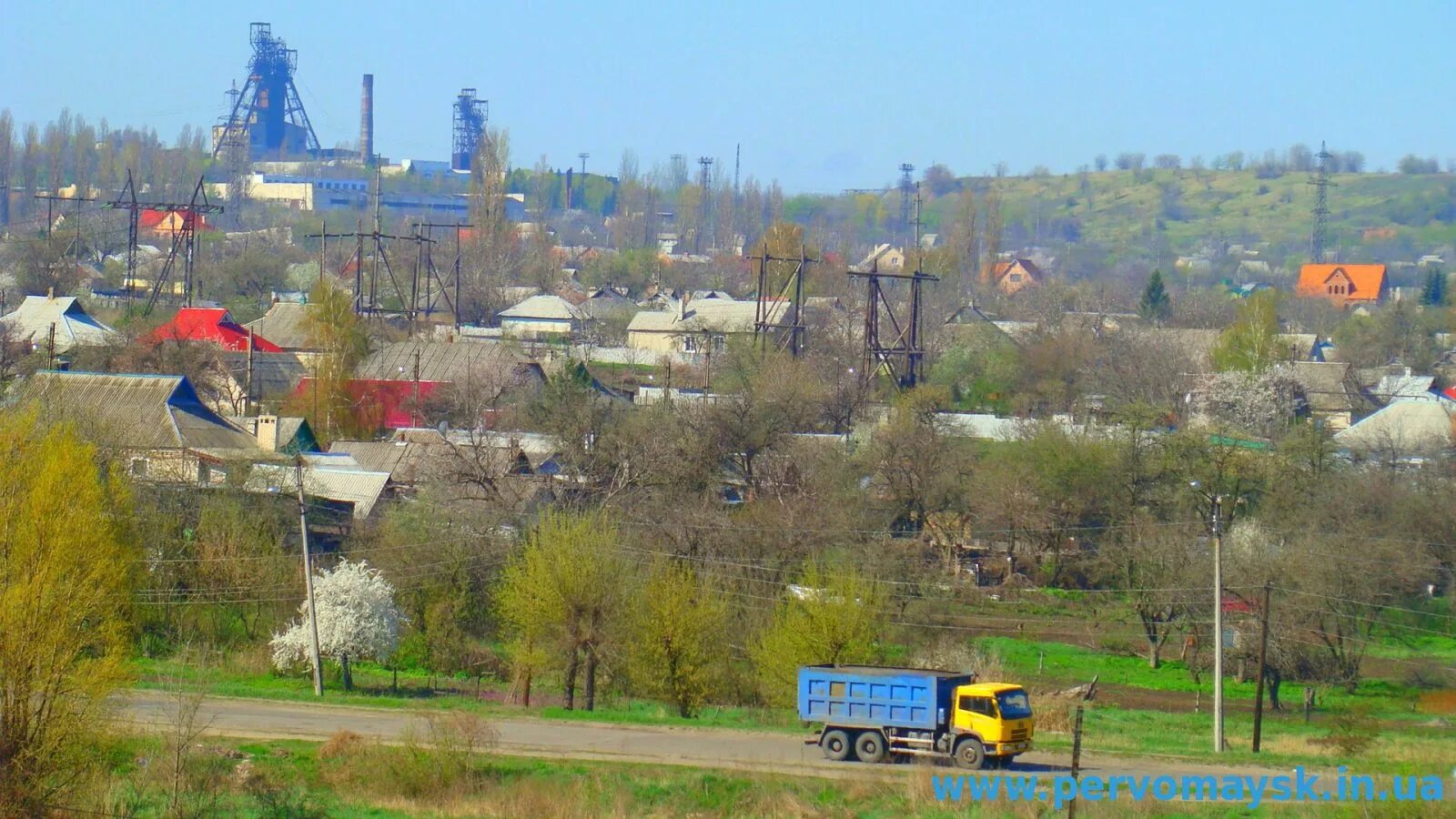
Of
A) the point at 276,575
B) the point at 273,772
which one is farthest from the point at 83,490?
the point at 276,575

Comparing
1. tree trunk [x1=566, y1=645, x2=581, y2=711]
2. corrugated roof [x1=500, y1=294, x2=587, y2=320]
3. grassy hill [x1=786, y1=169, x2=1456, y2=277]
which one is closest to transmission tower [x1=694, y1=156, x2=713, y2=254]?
grassy hill [x1=786, y1=169, x2=1456, y2=277]

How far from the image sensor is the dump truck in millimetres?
12102

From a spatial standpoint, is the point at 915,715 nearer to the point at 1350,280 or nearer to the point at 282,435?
A: the point at 282,435

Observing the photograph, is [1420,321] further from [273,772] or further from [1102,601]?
[273,772]

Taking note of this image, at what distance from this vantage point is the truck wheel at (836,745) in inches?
496

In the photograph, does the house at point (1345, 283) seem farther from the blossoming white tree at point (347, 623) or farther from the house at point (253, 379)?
the blossoming white tree at point (347, 623)

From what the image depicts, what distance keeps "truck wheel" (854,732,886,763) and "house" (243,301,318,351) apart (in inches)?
1115

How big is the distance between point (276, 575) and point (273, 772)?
7.32 m

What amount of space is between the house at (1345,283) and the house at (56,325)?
55.8m

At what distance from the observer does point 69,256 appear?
57.5m

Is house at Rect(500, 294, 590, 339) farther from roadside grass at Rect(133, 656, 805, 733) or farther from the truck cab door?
the truck cab door

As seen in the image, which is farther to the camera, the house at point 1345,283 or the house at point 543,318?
the house at point 1345,283

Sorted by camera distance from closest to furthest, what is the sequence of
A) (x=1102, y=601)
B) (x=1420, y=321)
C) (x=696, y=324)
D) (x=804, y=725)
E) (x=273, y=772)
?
(x=273, y=772) < (x=804, y=725) < (x=1102, y=601) < (x=696, y=324) < (x=1420, y=321)

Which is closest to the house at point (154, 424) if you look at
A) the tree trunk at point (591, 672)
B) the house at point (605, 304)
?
the tree trunk at point (591, 672)
